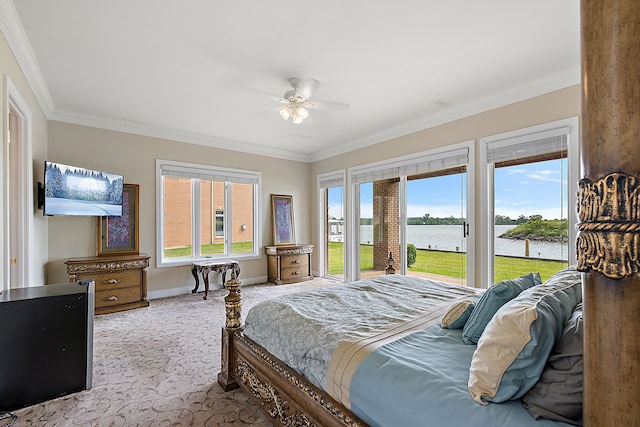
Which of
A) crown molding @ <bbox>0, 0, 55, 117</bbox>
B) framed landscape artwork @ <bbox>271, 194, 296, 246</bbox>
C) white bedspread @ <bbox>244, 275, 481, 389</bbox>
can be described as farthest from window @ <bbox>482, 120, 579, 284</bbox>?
crown molding @ <bbox>0, 0, 55, 117</bbox>

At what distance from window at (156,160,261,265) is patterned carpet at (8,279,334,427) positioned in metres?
1.47

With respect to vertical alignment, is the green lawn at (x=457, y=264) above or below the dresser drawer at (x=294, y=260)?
above

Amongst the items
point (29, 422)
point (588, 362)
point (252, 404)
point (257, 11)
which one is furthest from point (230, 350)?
point (257, 11)

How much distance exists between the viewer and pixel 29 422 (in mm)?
1931

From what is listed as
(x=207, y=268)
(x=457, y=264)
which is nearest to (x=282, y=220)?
(x=207, y=268)

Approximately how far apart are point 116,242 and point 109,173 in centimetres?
99

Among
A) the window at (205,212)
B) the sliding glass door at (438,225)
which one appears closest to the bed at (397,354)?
the sliding glass door at (438,225)

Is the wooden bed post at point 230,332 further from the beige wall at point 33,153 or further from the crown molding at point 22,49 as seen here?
the crown molding at point 22,49

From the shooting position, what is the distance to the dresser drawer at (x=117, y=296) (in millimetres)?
3961

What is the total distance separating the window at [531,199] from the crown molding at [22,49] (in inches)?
176

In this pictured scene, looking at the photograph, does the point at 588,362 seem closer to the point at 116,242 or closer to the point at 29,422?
the point at 29,422

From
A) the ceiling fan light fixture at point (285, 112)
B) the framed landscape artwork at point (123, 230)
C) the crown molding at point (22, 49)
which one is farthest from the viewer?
the framed landscape artwork at point (123, 230)

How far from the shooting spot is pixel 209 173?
209 inches

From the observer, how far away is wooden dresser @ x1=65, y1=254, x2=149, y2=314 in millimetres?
3838
